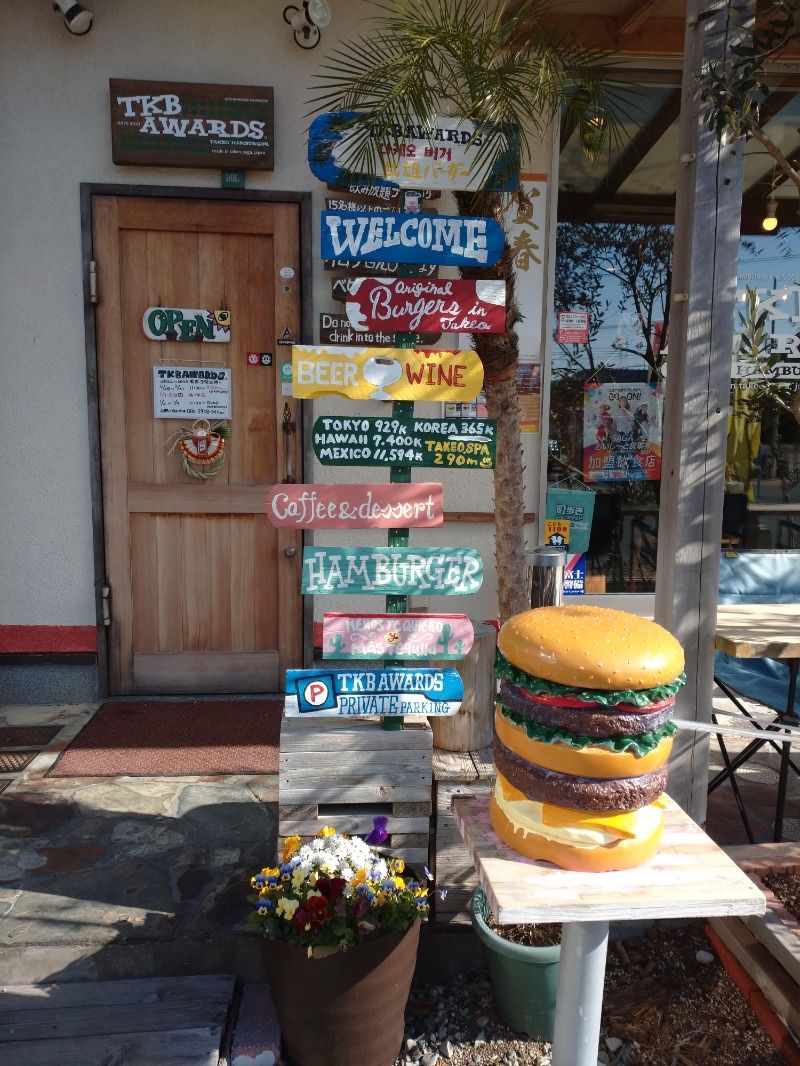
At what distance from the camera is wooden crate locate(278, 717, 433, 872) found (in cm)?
257

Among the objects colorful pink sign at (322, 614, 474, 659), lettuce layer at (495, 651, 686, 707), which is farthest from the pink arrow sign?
lettuce layer at (495, 651, 686, 707)

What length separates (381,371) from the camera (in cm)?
256

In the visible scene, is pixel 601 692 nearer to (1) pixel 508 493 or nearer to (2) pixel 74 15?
(1) pixel 508 493

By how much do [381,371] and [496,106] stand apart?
1006mm

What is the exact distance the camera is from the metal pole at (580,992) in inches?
72.6

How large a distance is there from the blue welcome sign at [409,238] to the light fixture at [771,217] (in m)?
3.30

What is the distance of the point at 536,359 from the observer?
472 centimetres

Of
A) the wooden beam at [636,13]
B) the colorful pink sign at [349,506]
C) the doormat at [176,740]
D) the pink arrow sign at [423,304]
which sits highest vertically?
the wooden beam at [636,13]

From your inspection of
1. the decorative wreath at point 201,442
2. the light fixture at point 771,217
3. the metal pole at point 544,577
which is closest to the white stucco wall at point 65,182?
the decorative wreath at point 201,442

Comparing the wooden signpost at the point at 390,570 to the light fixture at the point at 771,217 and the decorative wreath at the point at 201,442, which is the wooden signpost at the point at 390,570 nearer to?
the decorative wreath at the point at 201,442

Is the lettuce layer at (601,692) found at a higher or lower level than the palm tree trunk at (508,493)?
lower

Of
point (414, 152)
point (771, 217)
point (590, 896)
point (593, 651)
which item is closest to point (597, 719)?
point (593, 651)

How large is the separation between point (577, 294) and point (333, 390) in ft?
9.30

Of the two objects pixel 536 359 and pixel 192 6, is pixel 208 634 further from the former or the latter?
pixel 192 6
